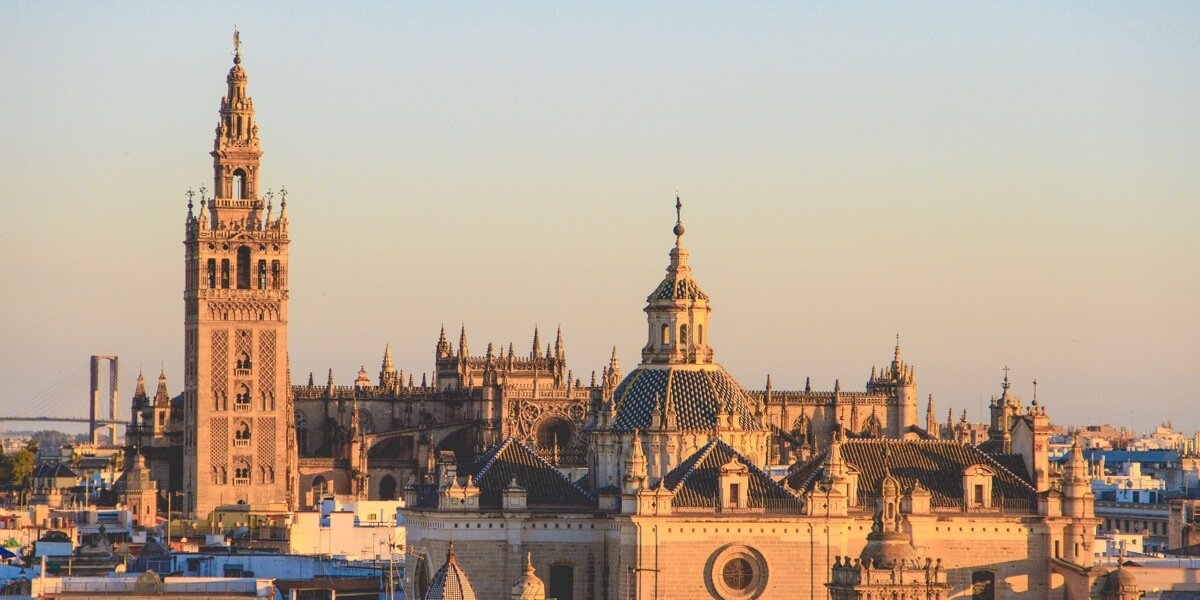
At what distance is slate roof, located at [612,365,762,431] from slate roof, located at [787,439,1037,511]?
3.21 metres

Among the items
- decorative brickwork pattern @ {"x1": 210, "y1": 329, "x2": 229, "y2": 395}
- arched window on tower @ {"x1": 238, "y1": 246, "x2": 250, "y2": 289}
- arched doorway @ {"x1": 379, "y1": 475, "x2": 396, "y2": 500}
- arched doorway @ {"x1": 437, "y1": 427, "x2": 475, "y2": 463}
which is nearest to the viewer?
decorative brickwork pattern @ {"x1": 210, "y1": 329, "x2": 229, "y2": 395}

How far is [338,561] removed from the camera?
142500 millimetres

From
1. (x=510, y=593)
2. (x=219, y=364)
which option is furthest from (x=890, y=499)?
(x=219, y=364)

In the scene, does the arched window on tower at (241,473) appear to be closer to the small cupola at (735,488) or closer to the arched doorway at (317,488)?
the arched doorway at (317,488)

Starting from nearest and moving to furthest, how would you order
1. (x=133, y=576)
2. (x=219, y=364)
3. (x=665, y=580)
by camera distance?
1. (x=665, y=580)
2. (x=133, y=576)
3. (x=219, y=364)

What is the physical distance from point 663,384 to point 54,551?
39656 mm

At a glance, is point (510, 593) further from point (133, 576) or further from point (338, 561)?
point (338, 561)

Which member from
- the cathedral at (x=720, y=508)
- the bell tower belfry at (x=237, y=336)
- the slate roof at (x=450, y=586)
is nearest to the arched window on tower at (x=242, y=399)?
the bell tower belfry at (x=237, y=336)

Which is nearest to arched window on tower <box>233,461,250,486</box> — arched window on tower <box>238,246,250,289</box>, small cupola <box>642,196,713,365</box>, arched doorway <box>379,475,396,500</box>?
arched window on tower <box>238,246,250,289</box>

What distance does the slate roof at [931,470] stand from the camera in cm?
11381

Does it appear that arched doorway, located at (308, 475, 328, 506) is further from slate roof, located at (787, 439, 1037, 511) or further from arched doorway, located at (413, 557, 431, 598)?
slate roof, located at (787, 439, 1037, 511)

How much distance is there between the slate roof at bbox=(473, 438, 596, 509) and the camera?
113188 mm

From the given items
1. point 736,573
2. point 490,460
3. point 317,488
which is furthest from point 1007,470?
point 317,488

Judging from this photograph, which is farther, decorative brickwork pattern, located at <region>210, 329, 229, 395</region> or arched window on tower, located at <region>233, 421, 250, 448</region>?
decorative brickwork pattern, located at <region>210, 329, 229, 395</region>
